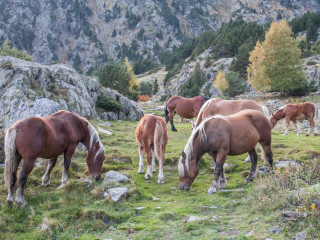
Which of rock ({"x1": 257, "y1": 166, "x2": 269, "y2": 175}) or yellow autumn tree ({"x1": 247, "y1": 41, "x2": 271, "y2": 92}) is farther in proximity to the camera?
yellow autumn tree ({"x1": 247, "y1": 41, "x2": 271, "y2": 92})

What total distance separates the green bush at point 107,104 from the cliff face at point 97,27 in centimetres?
12457

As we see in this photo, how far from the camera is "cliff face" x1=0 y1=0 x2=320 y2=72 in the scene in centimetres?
15100

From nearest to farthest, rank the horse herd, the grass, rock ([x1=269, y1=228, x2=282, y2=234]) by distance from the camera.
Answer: rock ([x1=269, y1=228, x2=282, y2=234])
the grass
the horse herd

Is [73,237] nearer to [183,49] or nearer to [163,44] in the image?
[183,49]

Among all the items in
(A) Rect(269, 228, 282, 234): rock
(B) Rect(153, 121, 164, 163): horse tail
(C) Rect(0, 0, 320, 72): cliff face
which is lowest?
(A) Rect(269, 228, 282, 234): rock

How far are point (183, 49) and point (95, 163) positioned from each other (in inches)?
4094

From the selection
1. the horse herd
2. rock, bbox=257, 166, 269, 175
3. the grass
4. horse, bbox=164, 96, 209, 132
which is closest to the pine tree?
horse, bbox=164, 96, 209, 132

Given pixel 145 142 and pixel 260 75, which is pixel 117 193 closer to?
pixel 145 142

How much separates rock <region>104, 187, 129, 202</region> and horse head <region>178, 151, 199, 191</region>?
1560 millimetres

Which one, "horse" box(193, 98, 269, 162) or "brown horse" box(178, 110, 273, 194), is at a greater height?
"horse" box(193, 98, 269, 162)

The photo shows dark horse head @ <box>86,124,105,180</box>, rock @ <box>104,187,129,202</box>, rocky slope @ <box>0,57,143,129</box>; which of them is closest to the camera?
rock @ <box>104,187,129,202</box>

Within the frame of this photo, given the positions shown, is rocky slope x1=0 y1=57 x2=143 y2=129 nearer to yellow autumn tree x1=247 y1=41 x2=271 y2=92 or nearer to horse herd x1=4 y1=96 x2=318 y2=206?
horse herd x1=4 y1=96 x2=318 y2=206

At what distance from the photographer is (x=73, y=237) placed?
453 cm

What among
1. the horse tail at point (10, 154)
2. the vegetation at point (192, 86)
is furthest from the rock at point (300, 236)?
the vegetation at point (192, 86)
